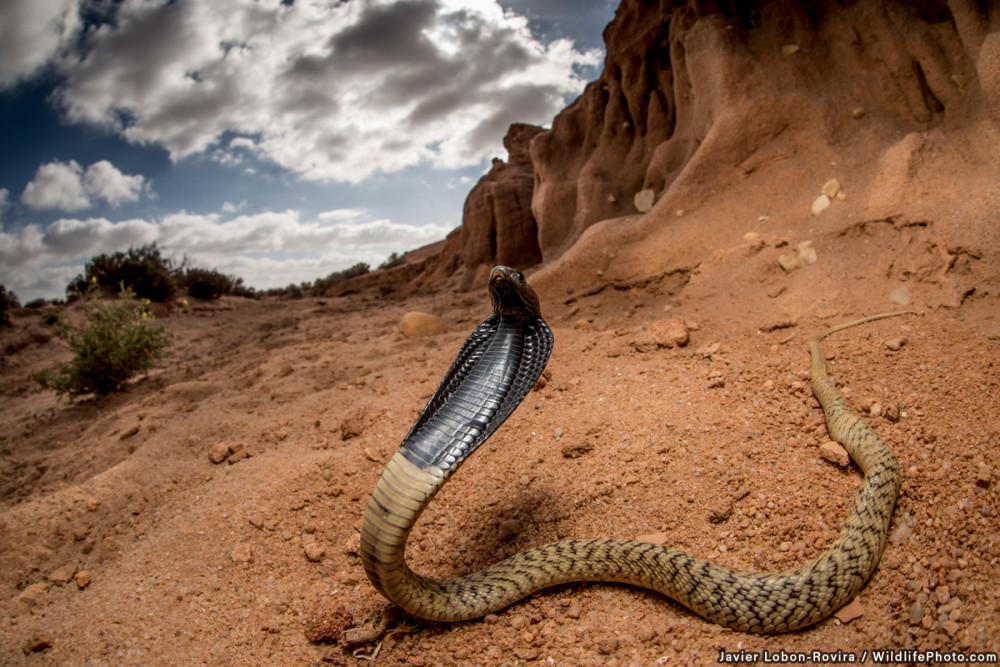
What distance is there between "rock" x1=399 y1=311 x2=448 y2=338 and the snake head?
12.5 feet

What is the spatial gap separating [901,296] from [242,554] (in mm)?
4284

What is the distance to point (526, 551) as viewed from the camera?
2.29 meters

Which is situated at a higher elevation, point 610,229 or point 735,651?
point 610,229

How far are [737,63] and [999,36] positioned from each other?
80.3 inches

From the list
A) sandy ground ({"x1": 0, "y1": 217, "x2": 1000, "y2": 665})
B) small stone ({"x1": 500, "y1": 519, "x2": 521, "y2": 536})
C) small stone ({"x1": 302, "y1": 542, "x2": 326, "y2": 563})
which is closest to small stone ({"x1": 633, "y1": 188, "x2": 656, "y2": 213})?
sandy ground ({"x1": 0, "y1": 217, "x2": 1000, "y2": 665})

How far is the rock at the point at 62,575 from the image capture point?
2.52 m

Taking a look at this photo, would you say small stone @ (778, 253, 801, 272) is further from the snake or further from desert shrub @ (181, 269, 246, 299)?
desert shrub @ (181, 269, 246, 299)

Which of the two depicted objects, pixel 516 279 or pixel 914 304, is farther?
pixel 914 304

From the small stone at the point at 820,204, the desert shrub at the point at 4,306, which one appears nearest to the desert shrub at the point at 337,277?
the desert shrub at the point at 4,306

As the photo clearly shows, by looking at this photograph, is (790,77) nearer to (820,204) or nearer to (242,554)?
(820,204)

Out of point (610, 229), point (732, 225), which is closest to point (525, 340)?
point (732, 225)

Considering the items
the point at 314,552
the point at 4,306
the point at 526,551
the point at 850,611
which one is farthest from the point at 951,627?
the point at 4,306

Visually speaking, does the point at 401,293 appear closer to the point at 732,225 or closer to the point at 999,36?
the point at 732,225

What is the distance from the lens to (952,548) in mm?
1918
